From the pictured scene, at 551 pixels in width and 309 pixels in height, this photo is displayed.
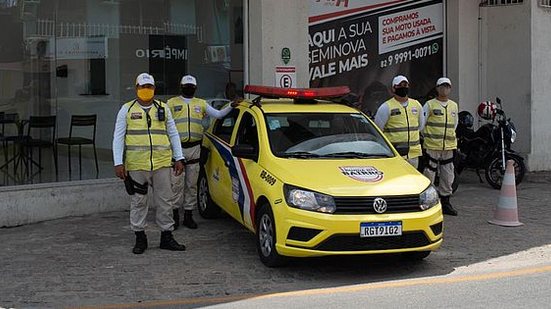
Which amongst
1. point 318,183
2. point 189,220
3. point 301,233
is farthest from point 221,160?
point 301,233

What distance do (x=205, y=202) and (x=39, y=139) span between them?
2.91m

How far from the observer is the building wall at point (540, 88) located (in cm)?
1362

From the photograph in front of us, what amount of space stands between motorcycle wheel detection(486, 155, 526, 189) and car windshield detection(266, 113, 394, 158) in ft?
14.7

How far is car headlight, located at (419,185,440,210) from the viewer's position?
6.63 metres

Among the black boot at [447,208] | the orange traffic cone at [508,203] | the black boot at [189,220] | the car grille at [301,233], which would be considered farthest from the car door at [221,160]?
the orange traffic cone at [508,203]

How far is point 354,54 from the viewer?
1330 cm

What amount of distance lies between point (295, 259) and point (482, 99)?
877 centimetres

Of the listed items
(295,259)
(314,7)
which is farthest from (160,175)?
(314,7)

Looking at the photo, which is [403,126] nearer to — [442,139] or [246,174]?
[442,139]

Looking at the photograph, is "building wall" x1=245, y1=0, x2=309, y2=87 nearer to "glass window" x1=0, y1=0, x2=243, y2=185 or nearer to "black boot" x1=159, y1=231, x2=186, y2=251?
"glass window" x1=0, y1=0, x2=243, y2=185

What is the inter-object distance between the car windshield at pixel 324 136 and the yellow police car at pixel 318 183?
11 millimetres

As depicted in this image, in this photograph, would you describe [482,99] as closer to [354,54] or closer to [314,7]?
[354,54]

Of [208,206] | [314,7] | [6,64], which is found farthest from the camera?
[314,7]

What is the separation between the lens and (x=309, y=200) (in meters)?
6.39
